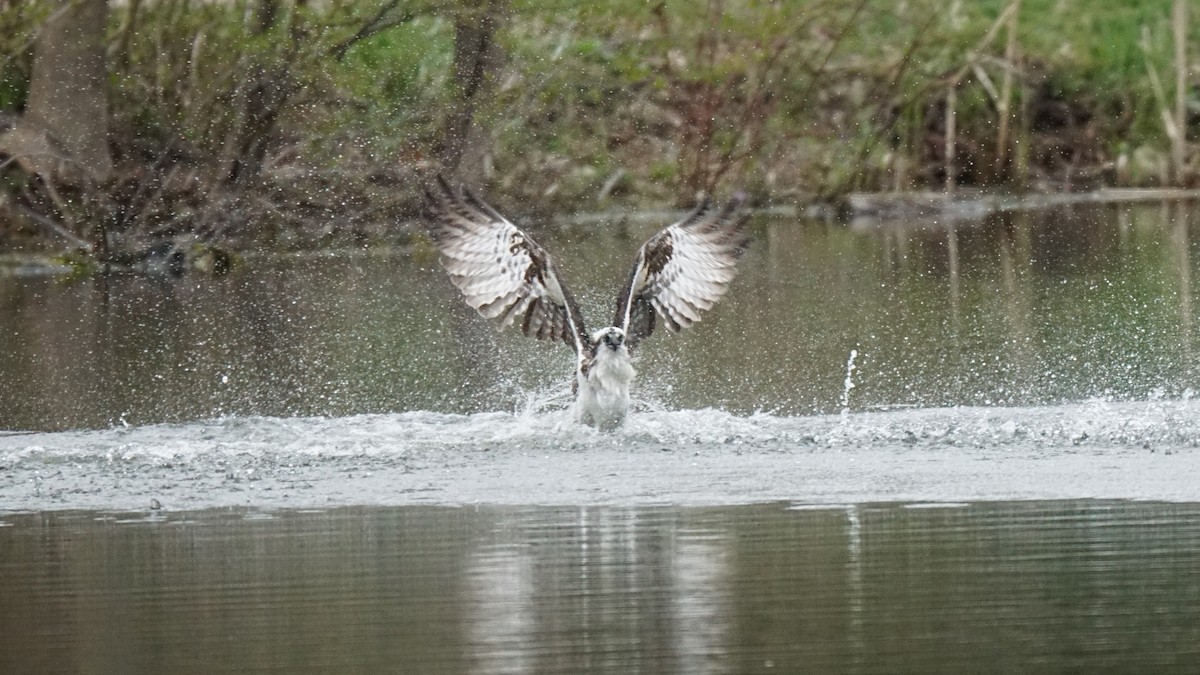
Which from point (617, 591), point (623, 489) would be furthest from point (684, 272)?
point (617, 591)

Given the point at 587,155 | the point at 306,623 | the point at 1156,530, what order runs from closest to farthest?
the point at 306,623, the point at 1156,530, the point at 587,155

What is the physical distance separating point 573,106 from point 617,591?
21.6 meters

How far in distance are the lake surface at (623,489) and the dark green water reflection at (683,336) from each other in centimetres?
6

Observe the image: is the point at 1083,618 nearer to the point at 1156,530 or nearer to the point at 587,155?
the point at 1156,530

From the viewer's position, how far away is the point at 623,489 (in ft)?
29.3

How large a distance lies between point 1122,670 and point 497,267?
6.77 m

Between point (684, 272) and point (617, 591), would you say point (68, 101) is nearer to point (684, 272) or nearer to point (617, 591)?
point (684, 272)

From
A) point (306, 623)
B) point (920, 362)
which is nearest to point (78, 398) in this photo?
point (920, 362)

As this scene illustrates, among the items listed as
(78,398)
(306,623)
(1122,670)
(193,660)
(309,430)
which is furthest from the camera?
(78,398)

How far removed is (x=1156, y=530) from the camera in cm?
725

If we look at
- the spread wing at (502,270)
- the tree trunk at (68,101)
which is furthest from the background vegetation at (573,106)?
the spread wing at (502,270)

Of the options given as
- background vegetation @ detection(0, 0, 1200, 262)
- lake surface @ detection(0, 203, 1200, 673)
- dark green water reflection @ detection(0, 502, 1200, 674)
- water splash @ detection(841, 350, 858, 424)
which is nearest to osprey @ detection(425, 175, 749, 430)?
lake surface @ detection(0, 203, 1200, 673)

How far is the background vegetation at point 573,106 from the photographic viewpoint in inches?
963

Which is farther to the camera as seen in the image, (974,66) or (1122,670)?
(974,66)
